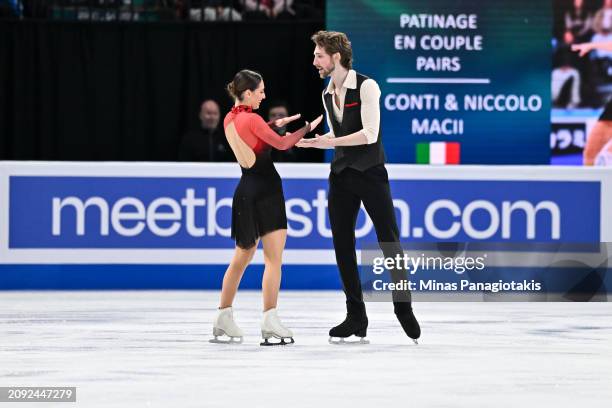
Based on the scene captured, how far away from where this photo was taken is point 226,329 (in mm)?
7359

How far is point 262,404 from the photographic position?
17.1ft

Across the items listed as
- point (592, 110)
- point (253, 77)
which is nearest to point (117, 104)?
point (592, 110)

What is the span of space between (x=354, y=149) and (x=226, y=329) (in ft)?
3.82

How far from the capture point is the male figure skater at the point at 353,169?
23.3ft

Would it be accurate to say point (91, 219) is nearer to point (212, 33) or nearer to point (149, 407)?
point (212, 33)

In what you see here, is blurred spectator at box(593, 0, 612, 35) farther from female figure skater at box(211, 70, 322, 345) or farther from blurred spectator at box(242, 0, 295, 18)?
female figure skater at box(211, 70, 322, 345)

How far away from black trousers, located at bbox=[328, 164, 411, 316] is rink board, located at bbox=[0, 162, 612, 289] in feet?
12.4

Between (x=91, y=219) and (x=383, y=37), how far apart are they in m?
3.29

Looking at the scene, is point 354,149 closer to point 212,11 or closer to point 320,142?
point 320,142

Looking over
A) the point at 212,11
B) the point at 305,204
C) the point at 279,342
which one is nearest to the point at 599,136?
the point at 305,204

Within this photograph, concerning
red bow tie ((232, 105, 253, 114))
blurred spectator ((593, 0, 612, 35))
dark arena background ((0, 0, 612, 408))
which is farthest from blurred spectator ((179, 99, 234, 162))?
red bow tie ((232, 105, 253, 114))

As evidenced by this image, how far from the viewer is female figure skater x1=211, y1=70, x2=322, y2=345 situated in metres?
7.22

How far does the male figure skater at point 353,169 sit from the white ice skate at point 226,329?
510 mm

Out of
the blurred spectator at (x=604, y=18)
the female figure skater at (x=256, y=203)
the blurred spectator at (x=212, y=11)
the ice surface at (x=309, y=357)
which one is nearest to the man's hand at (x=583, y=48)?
the blurred spectator at (x=604, y=18)
